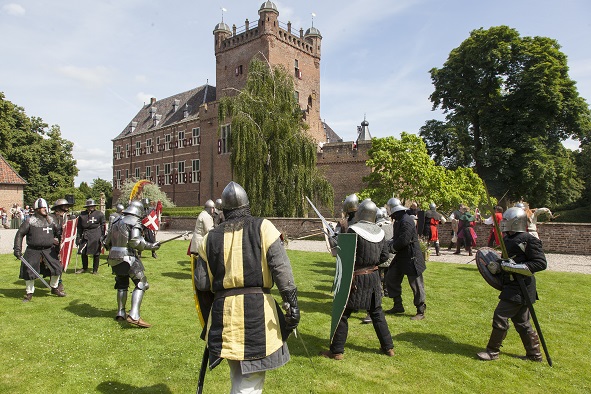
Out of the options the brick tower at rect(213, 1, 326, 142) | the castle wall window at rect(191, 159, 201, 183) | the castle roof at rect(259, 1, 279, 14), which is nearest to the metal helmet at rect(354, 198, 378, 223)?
the brick tower at rect(213, 1, 326, 142)

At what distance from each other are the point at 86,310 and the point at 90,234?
3.99 meters

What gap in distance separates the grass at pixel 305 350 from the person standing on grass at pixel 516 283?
0.22 meters

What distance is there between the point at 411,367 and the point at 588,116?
30102mm

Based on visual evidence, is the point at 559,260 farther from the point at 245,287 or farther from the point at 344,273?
the point at 245,287

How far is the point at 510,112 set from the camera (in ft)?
90.7

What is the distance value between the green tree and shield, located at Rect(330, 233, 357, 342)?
25.0 meters

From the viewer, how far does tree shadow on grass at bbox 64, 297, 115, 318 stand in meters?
6.55

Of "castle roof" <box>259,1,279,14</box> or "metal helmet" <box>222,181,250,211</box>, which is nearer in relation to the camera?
"metal helmet" <box>222,181,250,211</box>

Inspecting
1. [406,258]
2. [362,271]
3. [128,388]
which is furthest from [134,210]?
[406,258]

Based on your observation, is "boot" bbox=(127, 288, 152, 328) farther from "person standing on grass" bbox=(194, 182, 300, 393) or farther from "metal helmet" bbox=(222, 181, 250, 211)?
"metal helmet" bbox=(222, 181, 250, 211)

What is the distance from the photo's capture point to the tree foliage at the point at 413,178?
74.4 ft

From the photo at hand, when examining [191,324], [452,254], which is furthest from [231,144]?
[191,324]

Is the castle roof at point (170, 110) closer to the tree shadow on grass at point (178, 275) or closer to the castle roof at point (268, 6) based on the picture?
the castle roof at point (268, 6)

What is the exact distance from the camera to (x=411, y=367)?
4.48m
